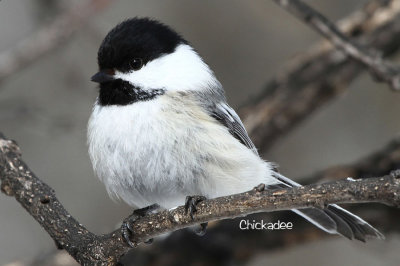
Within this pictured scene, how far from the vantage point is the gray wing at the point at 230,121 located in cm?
247

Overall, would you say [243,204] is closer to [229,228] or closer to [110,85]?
[110,85]

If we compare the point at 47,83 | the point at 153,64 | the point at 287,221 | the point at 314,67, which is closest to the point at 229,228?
the point at 287,221

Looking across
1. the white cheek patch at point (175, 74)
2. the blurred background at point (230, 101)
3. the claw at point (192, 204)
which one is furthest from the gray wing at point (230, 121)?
the blurred background at point (230, 101)

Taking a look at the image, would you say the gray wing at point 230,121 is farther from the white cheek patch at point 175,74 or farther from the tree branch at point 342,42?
the tree branch at point 342,42

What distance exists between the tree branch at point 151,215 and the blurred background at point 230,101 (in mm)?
2052

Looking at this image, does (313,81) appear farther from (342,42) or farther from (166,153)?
(166,153)

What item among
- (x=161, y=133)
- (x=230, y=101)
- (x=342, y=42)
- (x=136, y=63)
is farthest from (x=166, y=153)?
(x=230, y=101)

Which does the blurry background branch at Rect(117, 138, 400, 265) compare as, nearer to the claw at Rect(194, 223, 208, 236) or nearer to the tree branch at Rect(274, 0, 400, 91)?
the tree branch at Rect(274, 0, 400, 91)

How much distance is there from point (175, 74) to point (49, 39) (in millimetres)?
1331

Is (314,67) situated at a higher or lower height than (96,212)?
higher

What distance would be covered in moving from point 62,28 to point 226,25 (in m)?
1.57

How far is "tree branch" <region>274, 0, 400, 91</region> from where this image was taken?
288 cm

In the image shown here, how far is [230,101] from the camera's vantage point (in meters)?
4.39

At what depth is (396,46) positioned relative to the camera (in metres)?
3.64
